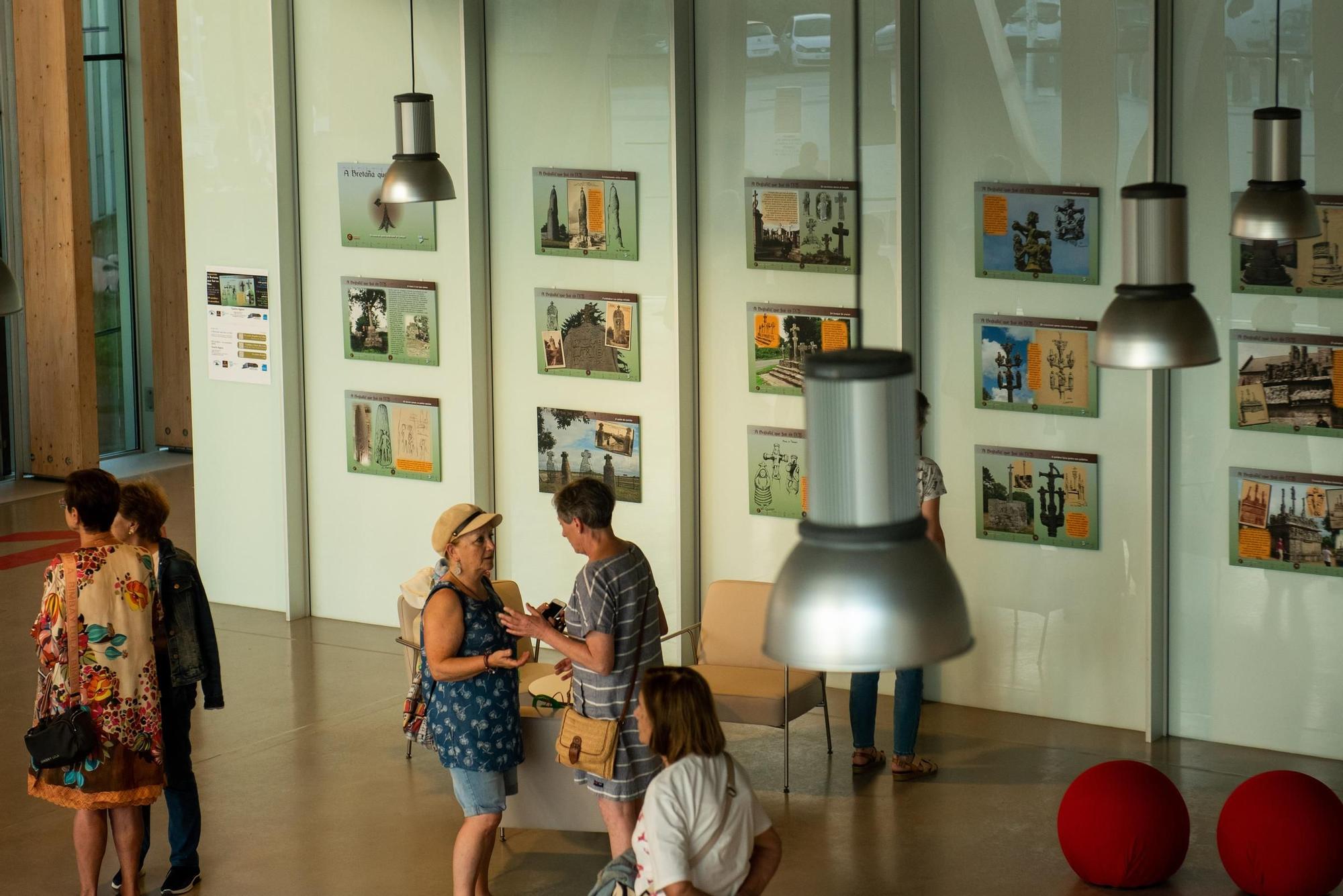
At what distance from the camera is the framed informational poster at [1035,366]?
8.72 meters

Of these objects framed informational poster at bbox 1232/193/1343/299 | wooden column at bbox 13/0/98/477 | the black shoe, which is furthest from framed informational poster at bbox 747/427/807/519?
wooden column at bbox 13/0/98/477

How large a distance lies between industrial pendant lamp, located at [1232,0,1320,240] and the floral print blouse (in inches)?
185

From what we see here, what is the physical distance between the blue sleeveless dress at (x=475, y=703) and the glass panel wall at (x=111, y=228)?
37.8 ft

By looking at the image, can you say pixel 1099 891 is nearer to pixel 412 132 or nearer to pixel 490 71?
pixel 412 132

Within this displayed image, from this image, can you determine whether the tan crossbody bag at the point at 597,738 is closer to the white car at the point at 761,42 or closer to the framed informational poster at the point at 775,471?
the framed informational poster at the point at 775,471

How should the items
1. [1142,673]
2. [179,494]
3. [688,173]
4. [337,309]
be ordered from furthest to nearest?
[179,494], [337,309], [688,173], [1142,673]

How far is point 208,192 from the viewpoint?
11320 mm

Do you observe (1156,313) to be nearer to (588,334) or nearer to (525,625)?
(525,625)

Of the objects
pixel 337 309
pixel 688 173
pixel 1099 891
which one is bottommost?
pixel 1099 891

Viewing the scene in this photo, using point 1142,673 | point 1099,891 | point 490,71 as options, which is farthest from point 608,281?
point 1099,891

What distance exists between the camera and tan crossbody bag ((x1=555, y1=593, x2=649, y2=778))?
20.3ft

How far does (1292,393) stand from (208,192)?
6.99 m

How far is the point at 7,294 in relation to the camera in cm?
738

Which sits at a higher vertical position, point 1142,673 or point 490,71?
point 490,71
